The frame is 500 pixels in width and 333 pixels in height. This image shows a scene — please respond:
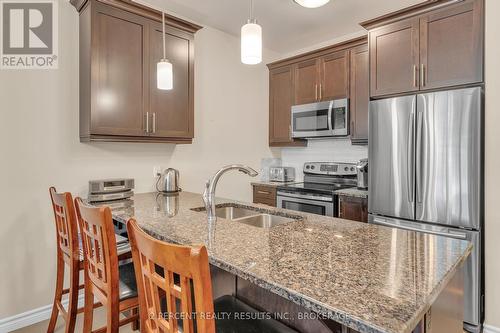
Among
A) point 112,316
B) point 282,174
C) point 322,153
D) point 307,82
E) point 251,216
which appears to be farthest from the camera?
point 282,174

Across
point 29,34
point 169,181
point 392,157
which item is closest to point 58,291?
point 169,181

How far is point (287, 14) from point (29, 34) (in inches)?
91.8

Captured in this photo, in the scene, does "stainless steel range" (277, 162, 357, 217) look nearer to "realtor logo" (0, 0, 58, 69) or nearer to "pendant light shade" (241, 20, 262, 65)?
"pendant light shade" (241, 20, 262, 65)

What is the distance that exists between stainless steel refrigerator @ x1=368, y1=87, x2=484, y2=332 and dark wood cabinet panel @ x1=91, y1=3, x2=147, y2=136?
2.07 metres

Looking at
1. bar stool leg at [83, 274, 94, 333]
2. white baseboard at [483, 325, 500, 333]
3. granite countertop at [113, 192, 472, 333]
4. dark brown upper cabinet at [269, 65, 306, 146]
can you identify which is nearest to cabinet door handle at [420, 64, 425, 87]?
granite countertop at [113, 192, 472, 333]

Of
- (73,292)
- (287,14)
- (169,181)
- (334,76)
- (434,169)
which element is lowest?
(73,292)

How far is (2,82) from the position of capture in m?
2.21

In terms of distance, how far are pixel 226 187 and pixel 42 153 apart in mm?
1952

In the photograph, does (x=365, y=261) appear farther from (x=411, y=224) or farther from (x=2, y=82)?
(x=2, y=82)

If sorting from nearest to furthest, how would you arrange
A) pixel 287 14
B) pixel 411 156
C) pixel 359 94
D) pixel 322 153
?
pixel 411 156 → pixel 287 14 → pixel 359 94 → pixel 322 153

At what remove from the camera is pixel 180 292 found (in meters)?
0.84

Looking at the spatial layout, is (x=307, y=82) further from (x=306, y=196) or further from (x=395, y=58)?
(x=306, y=196)

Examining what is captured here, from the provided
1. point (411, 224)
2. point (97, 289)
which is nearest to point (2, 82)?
point (97, 289)

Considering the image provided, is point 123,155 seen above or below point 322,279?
above
